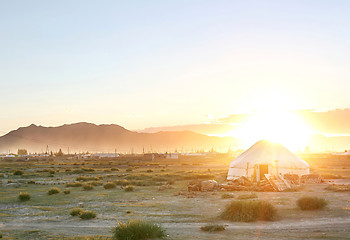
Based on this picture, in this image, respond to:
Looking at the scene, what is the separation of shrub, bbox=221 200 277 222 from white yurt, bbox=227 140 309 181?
18.8m

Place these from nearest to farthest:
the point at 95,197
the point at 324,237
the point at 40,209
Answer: the point at 324,237 < the point at 40,209 < the point at 95,197

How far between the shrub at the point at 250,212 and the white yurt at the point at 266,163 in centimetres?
1878

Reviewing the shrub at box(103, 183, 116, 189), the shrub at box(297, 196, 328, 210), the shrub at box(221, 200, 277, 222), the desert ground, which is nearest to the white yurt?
the desert ground

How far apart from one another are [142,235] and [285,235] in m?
4.89

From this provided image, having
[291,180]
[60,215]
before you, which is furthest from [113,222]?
[291,180]

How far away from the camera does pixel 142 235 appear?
1292 cm

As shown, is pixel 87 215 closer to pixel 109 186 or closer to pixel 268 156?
pixel 109 186

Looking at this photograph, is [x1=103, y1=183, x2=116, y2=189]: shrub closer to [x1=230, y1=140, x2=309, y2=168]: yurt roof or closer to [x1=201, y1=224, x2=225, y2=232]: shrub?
[x1=230, y1=140, x2=309, y2=168]: yurt roof

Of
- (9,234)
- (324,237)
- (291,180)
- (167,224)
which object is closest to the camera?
(324,237)

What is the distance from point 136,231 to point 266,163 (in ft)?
82.5

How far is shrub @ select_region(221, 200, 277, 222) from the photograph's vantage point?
16625 millimetres

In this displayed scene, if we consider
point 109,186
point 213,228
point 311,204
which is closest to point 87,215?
point 213,228

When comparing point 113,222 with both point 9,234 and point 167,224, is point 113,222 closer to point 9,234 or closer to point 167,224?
point 167,224

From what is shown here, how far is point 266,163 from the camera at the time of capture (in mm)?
36094
